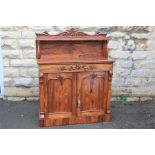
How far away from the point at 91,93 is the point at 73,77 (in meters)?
0.28

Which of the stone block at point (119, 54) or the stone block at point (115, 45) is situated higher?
the stone block at point (115, 45)

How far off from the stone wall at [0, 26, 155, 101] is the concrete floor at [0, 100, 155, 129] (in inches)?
6.2

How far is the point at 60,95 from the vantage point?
9.68 feet

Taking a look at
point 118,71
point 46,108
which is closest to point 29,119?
point 46,108

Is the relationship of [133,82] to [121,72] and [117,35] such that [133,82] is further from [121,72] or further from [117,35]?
[117,35]

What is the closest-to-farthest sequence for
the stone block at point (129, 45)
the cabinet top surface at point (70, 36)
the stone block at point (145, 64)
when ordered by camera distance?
the cabinet top surface at point (70, 36) → the stone block at point (129, 45) → the stone block at point (145, 64)

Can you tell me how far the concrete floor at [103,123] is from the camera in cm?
304

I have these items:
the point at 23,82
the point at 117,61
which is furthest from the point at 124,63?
the point at 23,82

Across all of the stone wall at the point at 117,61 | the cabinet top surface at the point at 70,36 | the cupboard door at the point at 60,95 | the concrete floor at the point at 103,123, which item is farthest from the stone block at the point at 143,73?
the cupboard door at the point at 60,95

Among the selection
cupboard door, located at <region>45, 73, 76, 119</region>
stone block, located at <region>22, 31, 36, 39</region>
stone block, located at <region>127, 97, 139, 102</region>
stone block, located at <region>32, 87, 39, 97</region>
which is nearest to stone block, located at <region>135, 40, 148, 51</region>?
stone block, located at <region>127, 97, 139, 102</region>

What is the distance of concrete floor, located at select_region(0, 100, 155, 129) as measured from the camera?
304 cm

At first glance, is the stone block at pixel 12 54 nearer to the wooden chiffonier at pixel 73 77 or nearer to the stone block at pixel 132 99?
the wooden chiffonier at pixel 73 77

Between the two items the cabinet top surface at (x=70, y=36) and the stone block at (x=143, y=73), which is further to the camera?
the stone block at (x=143, y=73)

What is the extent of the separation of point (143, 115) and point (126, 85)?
20.2 inches
